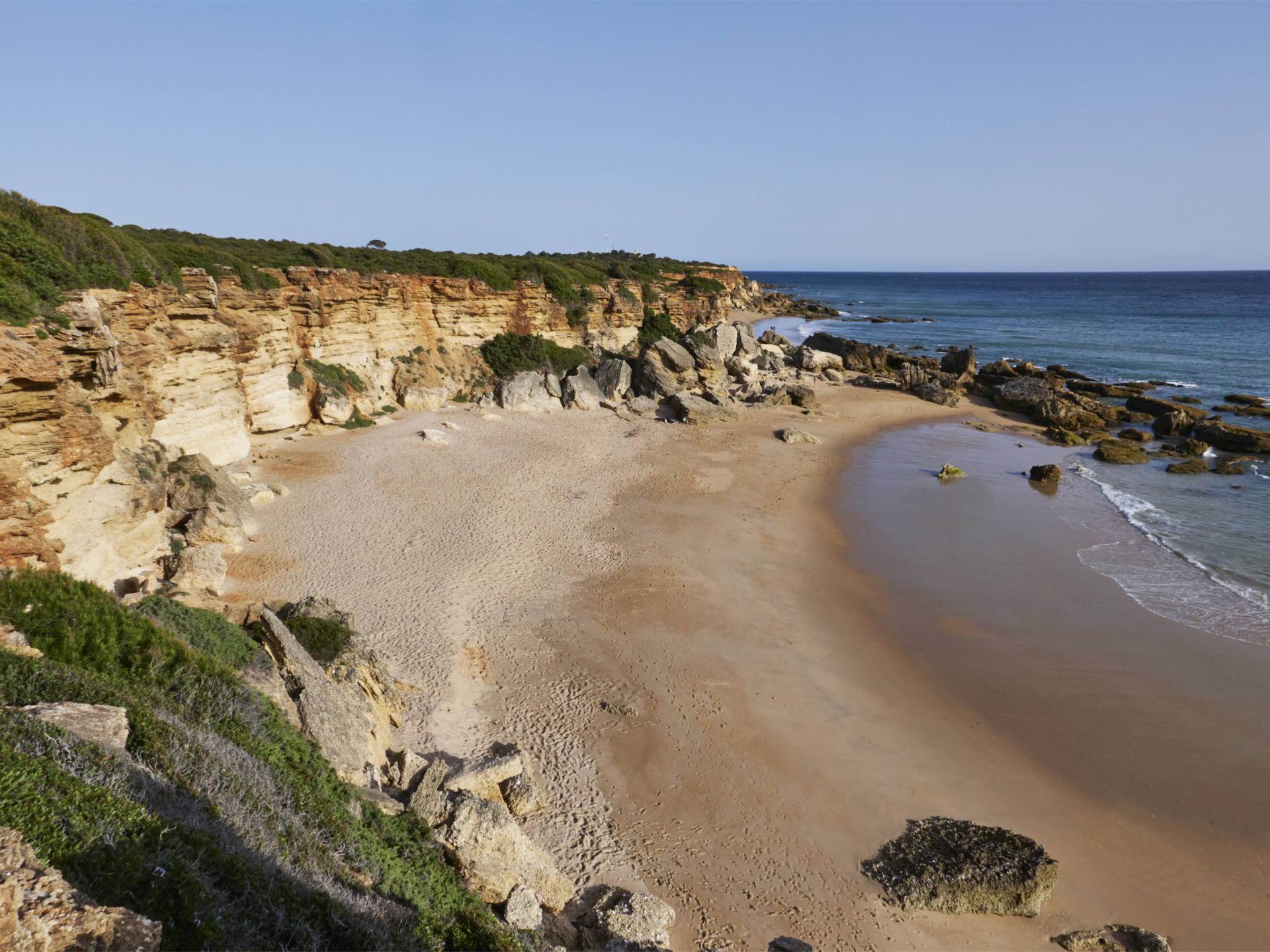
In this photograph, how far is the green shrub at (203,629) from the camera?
8547mm

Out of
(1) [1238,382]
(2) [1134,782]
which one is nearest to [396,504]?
A: (2) [1134,782]

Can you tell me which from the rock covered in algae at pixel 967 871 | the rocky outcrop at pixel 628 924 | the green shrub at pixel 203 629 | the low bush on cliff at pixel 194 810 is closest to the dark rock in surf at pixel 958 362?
the rock covered in algae at pixel 967 871

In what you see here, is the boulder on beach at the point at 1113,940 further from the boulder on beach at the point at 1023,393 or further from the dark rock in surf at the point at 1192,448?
the boulder on beach at the point at 1023,393

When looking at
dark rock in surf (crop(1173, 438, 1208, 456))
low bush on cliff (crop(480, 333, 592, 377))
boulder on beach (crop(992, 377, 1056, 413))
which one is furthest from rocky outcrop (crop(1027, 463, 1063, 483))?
low bush on cliff (crop(480, 333, 592, 377))

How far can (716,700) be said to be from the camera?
42.0 feet

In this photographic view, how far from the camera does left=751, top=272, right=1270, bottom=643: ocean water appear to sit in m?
17.5

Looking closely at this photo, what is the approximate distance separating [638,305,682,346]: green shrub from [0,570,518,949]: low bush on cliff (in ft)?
130

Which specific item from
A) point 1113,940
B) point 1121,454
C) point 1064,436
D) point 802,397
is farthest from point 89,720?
point 1064,436

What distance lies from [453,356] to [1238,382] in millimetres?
51549

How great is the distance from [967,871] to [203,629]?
10938mm

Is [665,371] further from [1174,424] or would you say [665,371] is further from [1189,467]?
[1174,424]

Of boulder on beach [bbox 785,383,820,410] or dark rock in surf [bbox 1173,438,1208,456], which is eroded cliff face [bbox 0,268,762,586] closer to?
boulder on beach [bbox 785,383,820,410]

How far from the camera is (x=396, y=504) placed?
803 inches

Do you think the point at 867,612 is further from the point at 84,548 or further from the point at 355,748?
the point at 84,548
